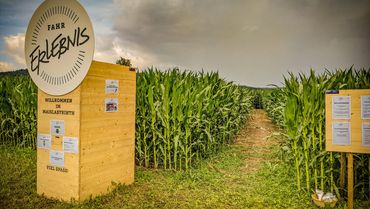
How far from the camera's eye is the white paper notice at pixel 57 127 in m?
4.41

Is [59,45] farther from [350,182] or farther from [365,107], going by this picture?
[350,182]

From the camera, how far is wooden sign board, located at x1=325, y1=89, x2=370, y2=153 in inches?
173

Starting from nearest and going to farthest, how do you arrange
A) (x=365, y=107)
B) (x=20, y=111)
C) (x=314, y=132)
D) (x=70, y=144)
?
(x=70, y=144) < (x=365, y=107) < (x=314, y=132) < (x=20, y=111)

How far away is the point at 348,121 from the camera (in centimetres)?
450

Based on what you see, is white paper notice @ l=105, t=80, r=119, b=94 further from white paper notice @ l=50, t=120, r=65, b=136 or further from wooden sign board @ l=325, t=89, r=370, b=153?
wooden sign board @ l=325, t=89, r=370, b=153

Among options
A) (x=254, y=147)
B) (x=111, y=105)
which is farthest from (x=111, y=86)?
(x=254, y=147)

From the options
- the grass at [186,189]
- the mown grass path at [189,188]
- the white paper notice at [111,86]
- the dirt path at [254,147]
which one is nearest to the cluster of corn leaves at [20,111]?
the mown grass path at [189,188]

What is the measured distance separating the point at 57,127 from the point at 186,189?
251 centimetres

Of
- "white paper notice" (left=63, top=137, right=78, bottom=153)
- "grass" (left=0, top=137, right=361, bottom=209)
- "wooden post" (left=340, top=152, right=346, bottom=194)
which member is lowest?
"grass" (left=0, top=137, right=361, bottom=209)

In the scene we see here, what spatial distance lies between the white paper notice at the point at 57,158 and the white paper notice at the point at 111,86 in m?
1.22

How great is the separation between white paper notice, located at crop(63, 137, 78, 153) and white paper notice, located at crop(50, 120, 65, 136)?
146 millimetres

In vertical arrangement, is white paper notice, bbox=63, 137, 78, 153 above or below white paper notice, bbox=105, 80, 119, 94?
below

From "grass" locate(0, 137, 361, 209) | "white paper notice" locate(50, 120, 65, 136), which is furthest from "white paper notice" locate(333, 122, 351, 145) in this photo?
"white paper notice" locate(50, 120, 65, 136)

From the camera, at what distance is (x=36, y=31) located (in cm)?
457
